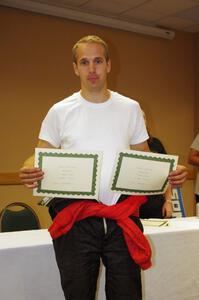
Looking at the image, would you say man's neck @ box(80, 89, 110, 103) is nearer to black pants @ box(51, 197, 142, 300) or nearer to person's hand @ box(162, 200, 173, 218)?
black pants @ box(51, 197, 142, 300)

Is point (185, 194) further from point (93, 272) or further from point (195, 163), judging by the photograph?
point (93, 272)

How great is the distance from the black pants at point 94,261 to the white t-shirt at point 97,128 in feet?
0.39

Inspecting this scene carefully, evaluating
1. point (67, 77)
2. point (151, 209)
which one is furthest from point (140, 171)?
point (67, 77)

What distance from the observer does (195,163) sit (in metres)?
4.04

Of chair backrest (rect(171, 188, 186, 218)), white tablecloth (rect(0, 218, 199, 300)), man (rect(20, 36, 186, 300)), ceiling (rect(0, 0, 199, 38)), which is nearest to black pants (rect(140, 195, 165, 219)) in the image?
chair backrest (rect(171, 188, 186, 218))

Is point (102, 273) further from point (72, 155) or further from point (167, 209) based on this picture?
point (72, 155)

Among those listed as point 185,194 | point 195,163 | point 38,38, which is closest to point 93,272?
point 195,163

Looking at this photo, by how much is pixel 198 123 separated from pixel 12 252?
14.0 ft

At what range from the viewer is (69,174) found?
145 cm

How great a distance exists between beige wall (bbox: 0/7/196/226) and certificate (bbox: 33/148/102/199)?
2840 millimetres

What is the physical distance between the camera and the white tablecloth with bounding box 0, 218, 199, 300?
1.77 metres

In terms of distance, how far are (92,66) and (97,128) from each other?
0.22 metres

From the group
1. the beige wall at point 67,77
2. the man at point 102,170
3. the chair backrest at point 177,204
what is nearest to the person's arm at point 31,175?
the man at point 102,170

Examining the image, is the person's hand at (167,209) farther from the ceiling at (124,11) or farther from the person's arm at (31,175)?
the ceiling at (124,11)
